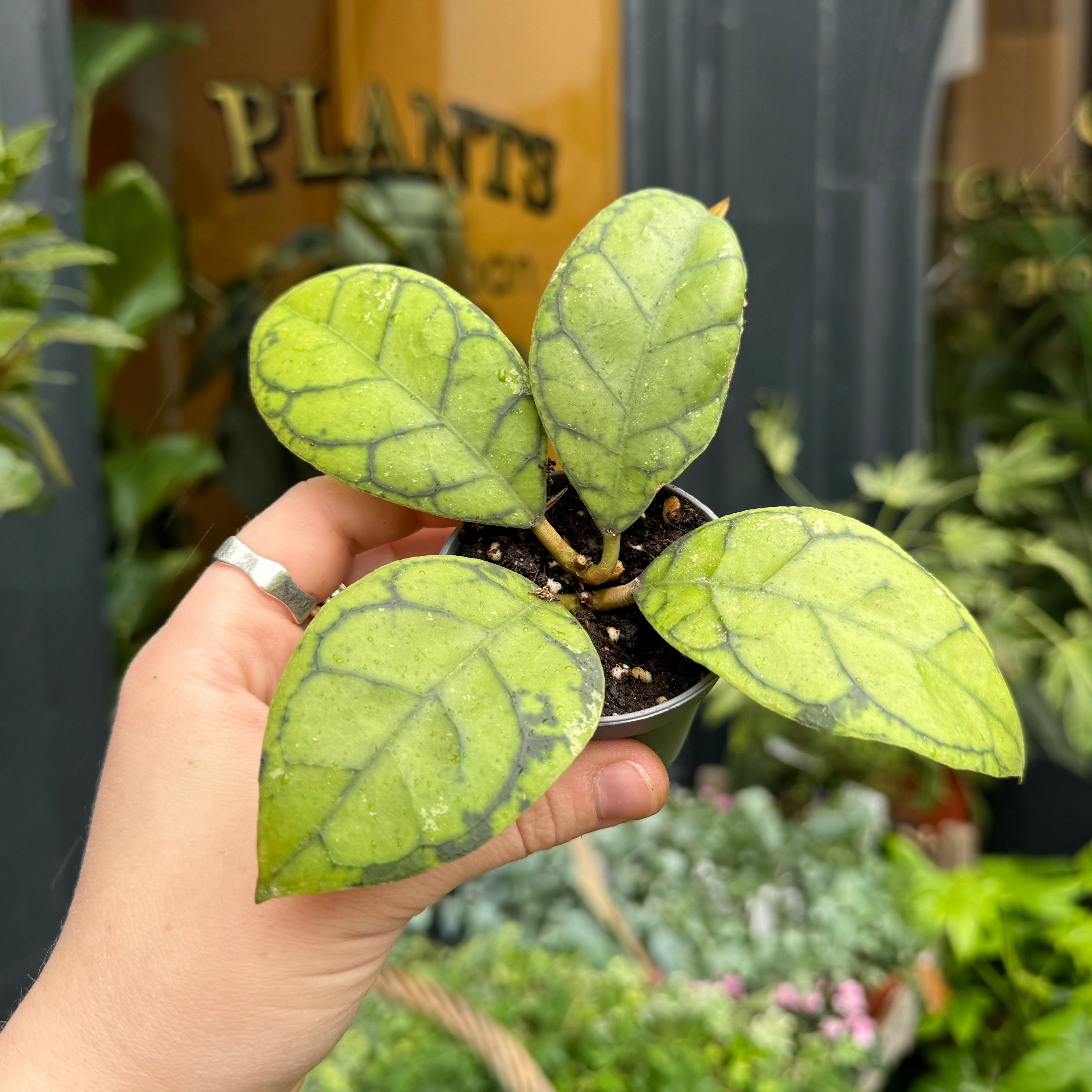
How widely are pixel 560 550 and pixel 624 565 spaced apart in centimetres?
5

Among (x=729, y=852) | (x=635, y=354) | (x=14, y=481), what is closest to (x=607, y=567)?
(x=635, y=354)

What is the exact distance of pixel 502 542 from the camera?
591 mm

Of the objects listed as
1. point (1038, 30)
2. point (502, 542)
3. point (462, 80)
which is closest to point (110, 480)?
point (462, 80)

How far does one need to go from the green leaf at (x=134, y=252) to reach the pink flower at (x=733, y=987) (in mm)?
1272

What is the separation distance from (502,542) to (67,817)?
1.02 metres

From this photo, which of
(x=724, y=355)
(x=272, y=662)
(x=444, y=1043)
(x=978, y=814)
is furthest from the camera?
(x=978, y=814)

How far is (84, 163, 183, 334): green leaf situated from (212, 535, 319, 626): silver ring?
840 millimetres

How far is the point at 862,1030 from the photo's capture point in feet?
4.06

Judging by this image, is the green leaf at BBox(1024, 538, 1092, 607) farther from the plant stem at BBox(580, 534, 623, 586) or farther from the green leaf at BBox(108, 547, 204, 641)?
the green leaf at BBox(108, 547, 204, 641)

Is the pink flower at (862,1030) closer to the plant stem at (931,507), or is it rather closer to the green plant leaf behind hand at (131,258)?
the plant stem at (931,507)

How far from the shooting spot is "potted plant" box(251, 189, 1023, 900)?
0.40m

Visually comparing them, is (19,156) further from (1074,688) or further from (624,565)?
(1074,688)

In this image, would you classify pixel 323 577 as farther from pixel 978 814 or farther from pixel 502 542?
pixel 978 814

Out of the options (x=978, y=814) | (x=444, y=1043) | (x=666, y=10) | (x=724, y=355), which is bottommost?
(x=978, y=814)
